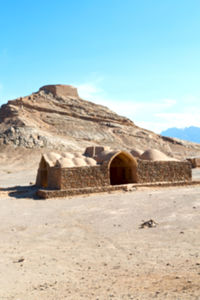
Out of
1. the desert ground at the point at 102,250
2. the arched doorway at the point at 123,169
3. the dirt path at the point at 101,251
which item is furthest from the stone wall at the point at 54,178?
the arched doorway at the point at 123,169

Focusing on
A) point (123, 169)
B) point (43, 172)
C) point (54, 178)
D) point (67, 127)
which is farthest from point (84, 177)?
point (67, 127)

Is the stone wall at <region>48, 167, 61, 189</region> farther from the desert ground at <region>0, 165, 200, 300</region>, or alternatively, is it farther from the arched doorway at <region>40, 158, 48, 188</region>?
the desert ground at <region>0, 165, 200, 300</region>

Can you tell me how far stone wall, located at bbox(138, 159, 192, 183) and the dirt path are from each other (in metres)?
4.69

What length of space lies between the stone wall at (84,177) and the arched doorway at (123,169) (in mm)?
1720

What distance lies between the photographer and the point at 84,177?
1636 centimetres

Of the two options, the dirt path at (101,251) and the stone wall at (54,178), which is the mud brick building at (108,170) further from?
the dirt path at (101,251)

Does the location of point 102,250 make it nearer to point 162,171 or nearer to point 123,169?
point 162,171

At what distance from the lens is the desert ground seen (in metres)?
4.80

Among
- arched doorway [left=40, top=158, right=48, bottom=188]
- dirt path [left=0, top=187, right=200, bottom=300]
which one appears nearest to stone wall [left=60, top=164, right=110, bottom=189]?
dirt path [left=0, top=187, right=200, bottom=300]

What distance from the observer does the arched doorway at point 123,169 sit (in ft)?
59.5

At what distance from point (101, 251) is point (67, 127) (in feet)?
147

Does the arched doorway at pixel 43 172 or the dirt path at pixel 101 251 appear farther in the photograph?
the arched doorway at pixel 43 172

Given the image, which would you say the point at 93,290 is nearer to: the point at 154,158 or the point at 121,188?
the point at 121,188

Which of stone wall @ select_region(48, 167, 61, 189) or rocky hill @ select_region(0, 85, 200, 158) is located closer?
stone wall @ select_region(48, 167, 61, 189)
